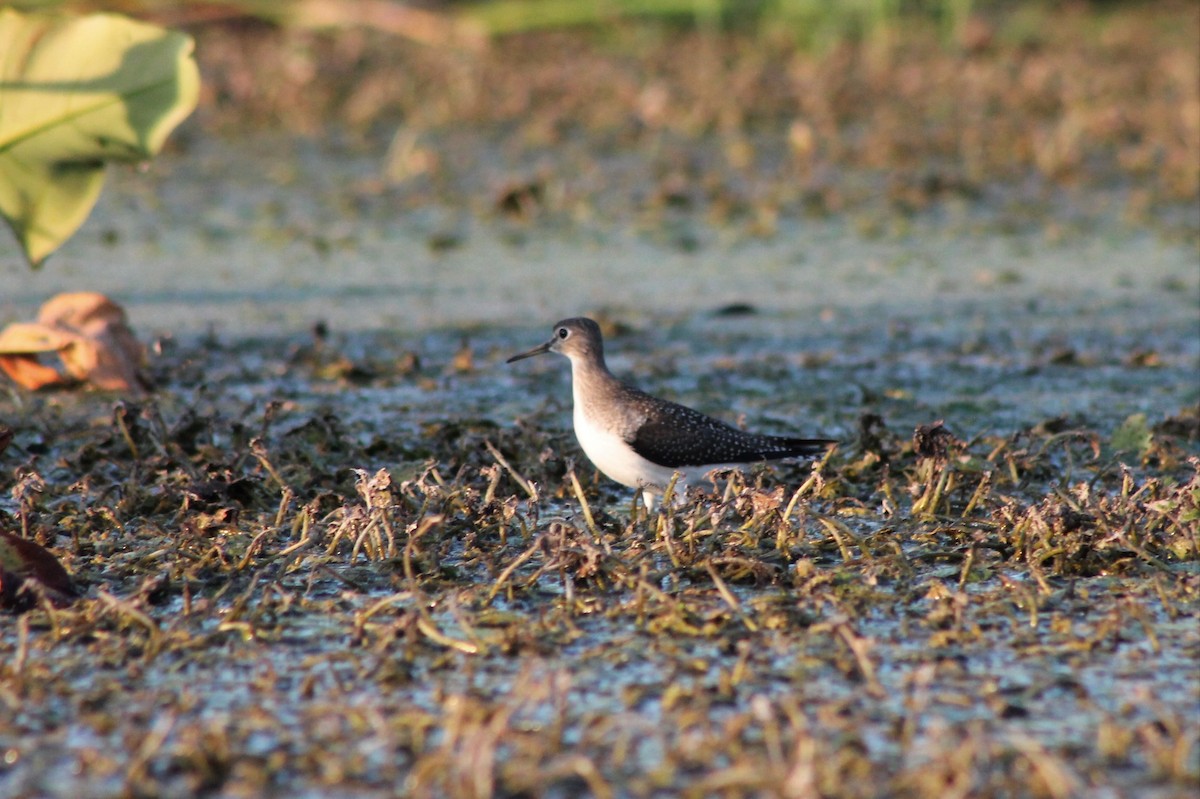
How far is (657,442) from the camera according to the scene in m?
5.81

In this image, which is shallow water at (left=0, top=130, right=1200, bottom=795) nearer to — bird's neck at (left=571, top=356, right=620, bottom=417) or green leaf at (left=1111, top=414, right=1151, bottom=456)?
green leaf at (left=1111, top=414, right=1151, bottom=456)

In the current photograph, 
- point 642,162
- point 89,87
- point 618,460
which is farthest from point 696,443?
point 642,162

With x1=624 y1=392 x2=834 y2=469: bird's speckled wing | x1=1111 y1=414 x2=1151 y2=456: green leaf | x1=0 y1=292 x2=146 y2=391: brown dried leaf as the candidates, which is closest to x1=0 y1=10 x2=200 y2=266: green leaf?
x1=0 y1=292 x2=146 y2=391: brown dried leaf

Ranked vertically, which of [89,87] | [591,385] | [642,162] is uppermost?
[89,87]

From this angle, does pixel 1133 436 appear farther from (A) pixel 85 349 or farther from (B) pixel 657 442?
(A) pixel 85 349

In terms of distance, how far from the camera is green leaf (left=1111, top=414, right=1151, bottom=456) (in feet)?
20.7

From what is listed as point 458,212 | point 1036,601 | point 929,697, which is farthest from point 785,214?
point 929,697

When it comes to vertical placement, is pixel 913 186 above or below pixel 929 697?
above

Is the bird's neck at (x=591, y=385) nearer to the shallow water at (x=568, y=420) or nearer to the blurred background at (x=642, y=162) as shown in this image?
the shallow water at (x=568, y=420)

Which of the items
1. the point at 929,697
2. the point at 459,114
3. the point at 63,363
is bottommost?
the point at 929,697

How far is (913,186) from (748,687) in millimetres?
7272

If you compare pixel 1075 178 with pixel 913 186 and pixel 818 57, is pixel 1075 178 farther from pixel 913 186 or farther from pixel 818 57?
pixel 818 57

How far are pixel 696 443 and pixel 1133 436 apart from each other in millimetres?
1603

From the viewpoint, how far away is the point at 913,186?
36.2 feet
